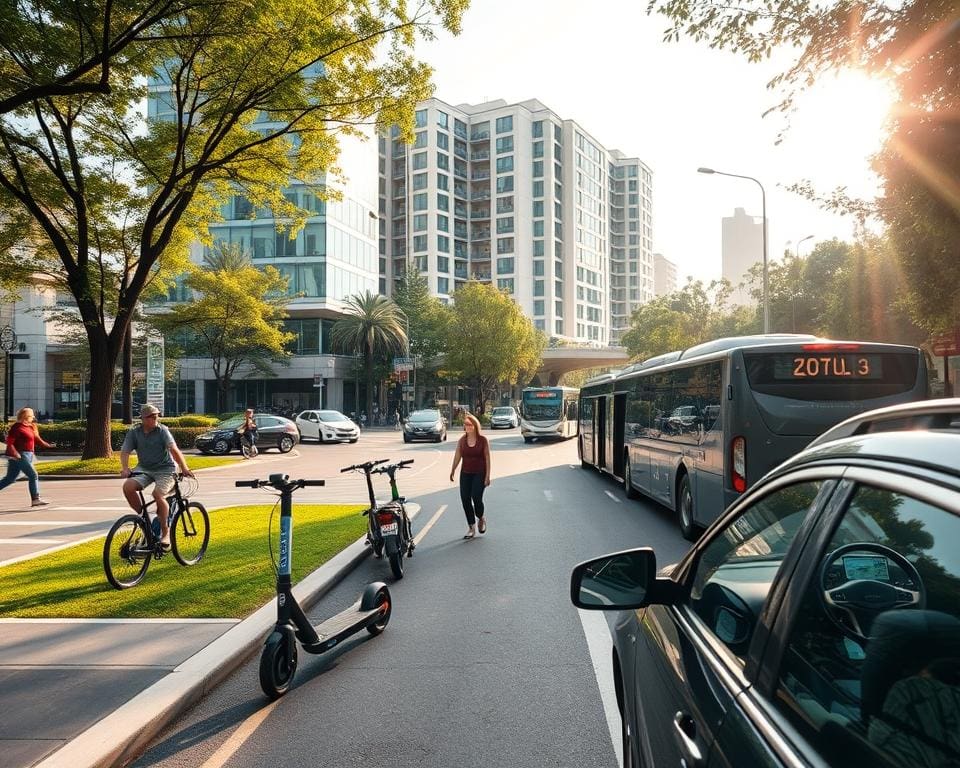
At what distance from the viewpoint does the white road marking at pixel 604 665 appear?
397cm

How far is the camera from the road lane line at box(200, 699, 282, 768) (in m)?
3.72

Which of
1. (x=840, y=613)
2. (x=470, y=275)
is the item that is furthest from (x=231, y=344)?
(x=470, y=275)

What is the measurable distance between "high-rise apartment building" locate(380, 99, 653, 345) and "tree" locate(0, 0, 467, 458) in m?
74.3

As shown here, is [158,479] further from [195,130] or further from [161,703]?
[195,130]

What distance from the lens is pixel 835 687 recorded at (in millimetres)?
1407

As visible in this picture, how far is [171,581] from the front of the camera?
7.34 m

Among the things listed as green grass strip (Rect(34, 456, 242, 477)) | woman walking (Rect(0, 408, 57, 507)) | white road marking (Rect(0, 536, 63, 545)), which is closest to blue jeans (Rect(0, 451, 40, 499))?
woman walking (Rect(0, 408, 57, 507))

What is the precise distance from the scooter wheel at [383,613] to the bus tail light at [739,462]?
481cm

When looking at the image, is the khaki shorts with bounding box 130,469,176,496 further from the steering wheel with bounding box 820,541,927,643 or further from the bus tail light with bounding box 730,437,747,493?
the steering wheel with bounding box 820,541,927,643

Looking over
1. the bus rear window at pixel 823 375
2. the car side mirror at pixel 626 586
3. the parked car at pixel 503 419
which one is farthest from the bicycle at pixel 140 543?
the parked car at pixel 503 419

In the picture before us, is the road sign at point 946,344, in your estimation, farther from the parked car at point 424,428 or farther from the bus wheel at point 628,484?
the parked car at point 424,428

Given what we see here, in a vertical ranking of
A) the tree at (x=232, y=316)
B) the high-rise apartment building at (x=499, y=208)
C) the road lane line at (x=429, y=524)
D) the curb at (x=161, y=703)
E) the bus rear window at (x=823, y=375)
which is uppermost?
the high-rise apartment building at (x=499, y=208)

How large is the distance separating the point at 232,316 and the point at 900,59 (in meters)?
30.8

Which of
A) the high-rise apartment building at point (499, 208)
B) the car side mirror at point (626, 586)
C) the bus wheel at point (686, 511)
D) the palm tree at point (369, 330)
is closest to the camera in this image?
the car side mirror at point (626, 586)
